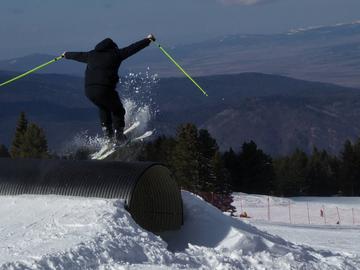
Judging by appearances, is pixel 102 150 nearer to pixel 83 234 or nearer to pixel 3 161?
pixel 3 161

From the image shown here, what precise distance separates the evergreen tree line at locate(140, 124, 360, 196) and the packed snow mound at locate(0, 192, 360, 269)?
17.4 m

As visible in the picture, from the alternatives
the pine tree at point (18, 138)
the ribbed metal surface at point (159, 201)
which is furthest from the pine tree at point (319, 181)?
the ribbed metal surface at point (159, 201)

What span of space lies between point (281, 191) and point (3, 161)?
80.3 m

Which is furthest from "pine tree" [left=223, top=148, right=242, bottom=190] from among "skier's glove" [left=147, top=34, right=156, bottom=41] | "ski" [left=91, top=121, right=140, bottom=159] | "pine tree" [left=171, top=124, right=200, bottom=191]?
"skier's glove" [left=147, top=34, right=156, bottom=41]

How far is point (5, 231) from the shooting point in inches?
465

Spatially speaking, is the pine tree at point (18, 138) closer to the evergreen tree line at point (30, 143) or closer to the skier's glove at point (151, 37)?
the evergreen tree line at point (30, 143)

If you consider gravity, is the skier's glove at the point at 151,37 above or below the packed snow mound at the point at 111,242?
above

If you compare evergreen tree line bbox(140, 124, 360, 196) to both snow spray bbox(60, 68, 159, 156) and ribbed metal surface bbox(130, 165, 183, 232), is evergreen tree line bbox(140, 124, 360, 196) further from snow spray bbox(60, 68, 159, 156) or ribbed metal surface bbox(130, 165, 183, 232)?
ribbed metal surface bbox(130, 165, 183, 232)

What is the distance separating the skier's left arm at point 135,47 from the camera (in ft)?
47.9

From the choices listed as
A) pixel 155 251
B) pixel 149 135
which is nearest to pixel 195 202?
pixel 149 135

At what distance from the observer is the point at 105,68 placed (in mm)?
14906

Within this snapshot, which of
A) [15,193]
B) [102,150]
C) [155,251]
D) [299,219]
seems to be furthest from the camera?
[299,219]

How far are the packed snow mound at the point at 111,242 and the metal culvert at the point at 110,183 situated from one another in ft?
1.21

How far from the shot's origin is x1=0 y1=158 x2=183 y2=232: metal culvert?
542 inches
